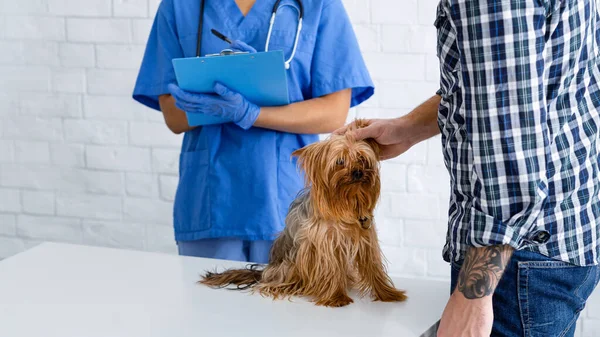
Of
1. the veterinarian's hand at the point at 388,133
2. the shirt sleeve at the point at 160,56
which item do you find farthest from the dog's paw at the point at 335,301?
the shirt sleeve at the point at 160,56

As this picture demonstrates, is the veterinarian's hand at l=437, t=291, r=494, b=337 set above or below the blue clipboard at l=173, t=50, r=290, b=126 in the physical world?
below

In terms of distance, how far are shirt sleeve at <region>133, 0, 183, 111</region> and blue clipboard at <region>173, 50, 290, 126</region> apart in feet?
0.60

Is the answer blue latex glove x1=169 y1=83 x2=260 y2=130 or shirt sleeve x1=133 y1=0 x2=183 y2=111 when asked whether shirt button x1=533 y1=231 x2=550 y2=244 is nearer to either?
blue latex glove x1=169 y1=83 x2=260 y2=130

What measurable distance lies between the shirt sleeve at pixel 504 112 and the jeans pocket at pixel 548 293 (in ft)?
0.20

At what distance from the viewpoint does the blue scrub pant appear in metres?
1.89

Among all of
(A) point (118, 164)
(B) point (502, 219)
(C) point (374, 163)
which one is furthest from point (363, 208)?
(A) point (118, 164)

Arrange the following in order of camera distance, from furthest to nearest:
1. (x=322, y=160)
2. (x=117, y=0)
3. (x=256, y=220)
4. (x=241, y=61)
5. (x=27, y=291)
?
1. (x=117, y=0)
2. (x=256, y=220)
3. (x=241, y=61)
4. (x=27, y=291)
5. (x=322, y=160)

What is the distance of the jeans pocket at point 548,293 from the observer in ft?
3.45

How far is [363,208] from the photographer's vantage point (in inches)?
51.6

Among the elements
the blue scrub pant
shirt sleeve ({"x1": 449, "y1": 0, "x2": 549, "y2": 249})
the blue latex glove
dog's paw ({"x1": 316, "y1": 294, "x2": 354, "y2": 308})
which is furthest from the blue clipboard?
shirt sleeve ({"x1": 449, "y1": 0, "x2": 549, "y2": 249})

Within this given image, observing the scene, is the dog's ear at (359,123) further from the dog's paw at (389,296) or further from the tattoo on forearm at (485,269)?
the tattoo on forearm at (485,269)

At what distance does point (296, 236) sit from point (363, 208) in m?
0.13

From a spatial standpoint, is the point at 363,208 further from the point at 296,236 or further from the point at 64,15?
the point at 64,15

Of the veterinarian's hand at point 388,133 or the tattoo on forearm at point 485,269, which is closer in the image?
the tattoo on forearm at point 485,269
